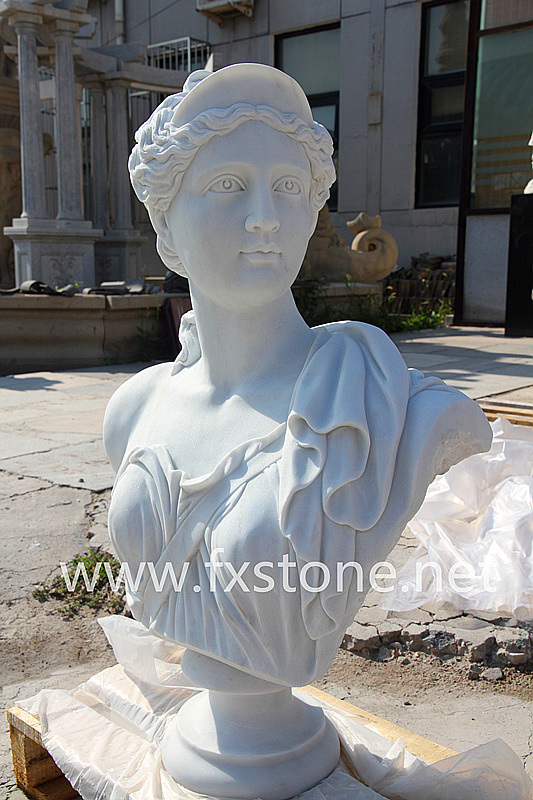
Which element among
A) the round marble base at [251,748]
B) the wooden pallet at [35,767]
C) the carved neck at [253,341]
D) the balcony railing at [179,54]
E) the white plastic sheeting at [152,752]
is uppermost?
the balcony railing at [179,54]

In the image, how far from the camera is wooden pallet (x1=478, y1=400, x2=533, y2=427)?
3.61 m

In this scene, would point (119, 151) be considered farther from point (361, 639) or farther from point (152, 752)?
point (152, 752)

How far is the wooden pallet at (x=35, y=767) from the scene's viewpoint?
5.85ft

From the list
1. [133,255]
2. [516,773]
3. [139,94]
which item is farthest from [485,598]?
[139,94]

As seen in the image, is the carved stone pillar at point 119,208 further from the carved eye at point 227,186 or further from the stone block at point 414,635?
the carved eye at point 227,186

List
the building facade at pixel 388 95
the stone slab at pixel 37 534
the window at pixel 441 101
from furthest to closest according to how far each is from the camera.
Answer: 1. the window at pixel 441 101
2. the building facade at pixel 388 95
3. the stone slab at pixel 37 534

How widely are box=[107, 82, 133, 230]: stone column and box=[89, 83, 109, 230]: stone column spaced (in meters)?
0.38

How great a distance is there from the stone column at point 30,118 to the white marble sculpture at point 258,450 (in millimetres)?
8162

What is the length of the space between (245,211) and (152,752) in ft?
3.93

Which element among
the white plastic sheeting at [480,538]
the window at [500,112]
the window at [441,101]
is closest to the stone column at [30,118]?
the window at [500,112]

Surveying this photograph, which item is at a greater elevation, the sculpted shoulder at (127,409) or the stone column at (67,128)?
the stone column at (67,128)

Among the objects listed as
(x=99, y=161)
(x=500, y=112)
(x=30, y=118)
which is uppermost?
(x=500, y=112)

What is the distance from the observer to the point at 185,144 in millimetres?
1388

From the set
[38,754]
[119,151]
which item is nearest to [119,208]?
[119,151]
